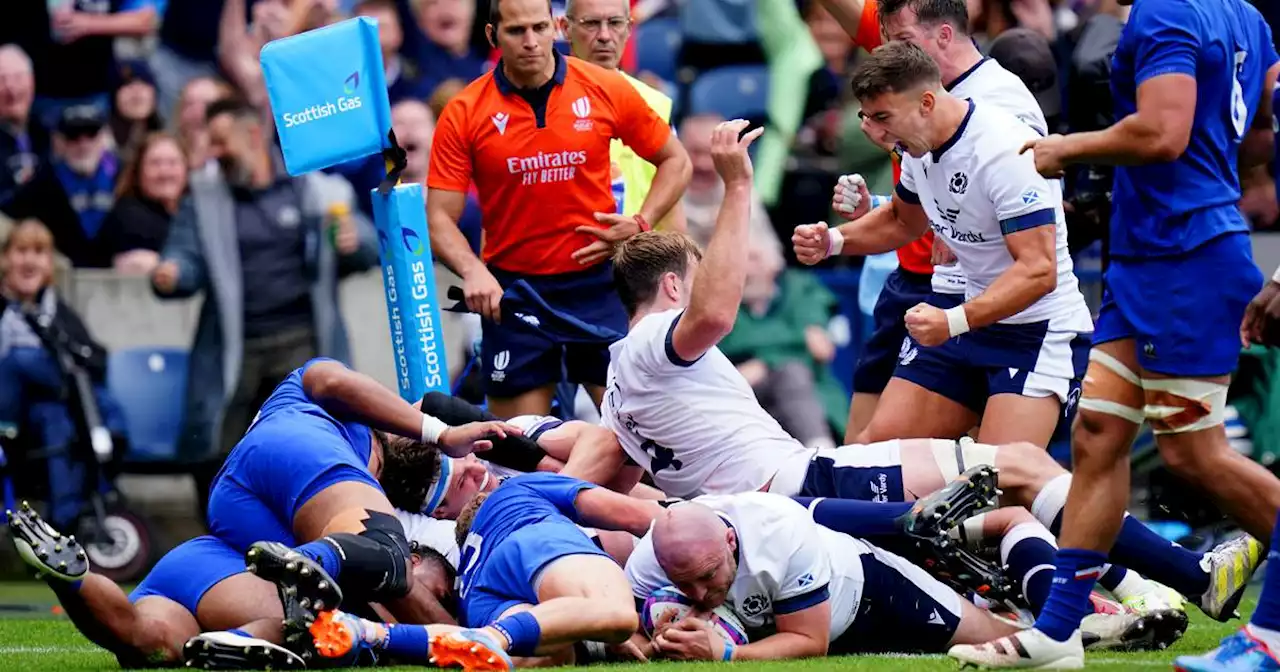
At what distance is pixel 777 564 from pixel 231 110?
6.61 meters

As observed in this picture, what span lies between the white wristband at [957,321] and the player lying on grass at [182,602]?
6.65ft

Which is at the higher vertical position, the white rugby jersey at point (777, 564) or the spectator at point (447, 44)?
the spectator at point (447, 44)

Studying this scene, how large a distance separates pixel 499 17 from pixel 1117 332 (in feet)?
12.6

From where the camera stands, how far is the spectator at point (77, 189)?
12781 millimetres

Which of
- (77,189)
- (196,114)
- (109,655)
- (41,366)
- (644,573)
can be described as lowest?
(109,655)

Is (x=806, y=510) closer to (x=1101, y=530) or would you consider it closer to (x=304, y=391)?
(x=1101, y=530)

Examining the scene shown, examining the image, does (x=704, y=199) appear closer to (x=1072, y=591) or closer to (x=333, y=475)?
(x=333, y=475)

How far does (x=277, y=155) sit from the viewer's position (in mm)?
12641

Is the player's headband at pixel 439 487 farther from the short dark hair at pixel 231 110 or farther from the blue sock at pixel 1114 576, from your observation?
the short dark hair at pixel 231 110

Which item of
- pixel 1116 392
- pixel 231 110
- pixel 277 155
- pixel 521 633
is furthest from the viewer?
pixel 277 155

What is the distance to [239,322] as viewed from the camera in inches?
482

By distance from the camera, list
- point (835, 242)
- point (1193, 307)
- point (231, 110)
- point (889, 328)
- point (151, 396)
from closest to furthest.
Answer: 1. point (1193, 307)
2. point (835, 242)
3. point (889, 328)
4. point (151, 396)
5. point (231, 110)

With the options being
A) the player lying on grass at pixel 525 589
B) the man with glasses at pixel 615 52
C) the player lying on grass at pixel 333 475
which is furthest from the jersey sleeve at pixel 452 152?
the player lying on grass at pixel 525 589

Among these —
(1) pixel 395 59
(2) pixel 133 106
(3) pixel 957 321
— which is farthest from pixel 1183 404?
(2) pixel 133 106
